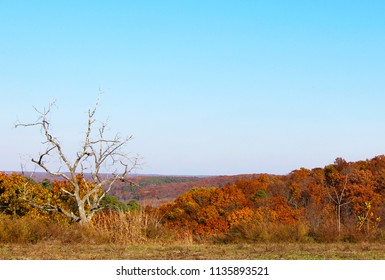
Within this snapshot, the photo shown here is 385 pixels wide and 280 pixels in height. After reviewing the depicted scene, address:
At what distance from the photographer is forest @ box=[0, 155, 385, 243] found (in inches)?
539

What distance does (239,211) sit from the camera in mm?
63625

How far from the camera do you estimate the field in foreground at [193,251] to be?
10.5 metres

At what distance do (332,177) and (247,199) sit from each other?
10939mm

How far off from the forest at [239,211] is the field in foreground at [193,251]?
2.97 feet

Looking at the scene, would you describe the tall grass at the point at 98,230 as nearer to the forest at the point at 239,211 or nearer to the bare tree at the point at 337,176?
the forest at the point at 239,211

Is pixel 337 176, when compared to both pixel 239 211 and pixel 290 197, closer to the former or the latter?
pixel 290 197

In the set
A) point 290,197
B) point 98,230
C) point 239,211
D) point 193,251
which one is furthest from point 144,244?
point 290,197

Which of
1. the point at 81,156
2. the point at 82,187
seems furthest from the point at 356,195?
the point at 81,156

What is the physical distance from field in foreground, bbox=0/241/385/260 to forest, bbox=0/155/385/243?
91 cm

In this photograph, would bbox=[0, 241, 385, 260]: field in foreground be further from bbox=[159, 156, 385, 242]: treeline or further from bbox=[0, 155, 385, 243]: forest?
bbox=[159, 156, 385, 242]: treeline

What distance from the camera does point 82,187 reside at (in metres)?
34.6

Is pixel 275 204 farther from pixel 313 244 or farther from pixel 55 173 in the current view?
pixel 313 244

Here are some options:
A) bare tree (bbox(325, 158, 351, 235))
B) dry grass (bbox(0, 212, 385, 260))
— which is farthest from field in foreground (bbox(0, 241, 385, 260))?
bare tree (bbox(325, 158, 351, 235))

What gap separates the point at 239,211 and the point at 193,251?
52.7 metres
